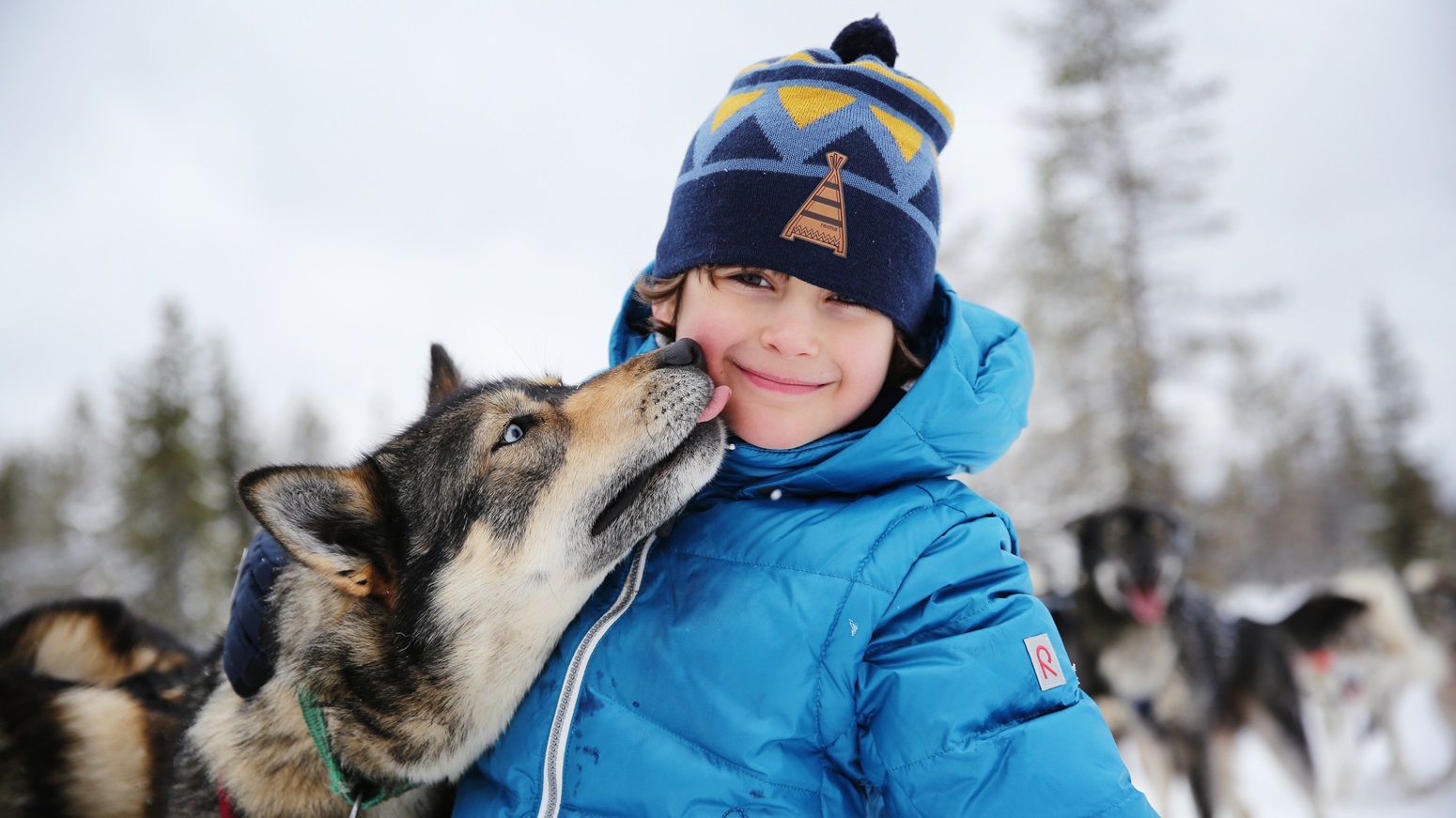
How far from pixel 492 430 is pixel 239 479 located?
2.12 ft

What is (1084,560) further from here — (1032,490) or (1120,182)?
(1120,182)

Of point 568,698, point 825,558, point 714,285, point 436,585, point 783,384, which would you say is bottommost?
point 568,698

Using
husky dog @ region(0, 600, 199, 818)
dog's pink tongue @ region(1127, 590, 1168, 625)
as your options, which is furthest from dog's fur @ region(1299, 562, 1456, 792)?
husky dog @ region(0, 600, 199, 818)

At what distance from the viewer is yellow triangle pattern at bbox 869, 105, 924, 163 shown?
6.93 feet

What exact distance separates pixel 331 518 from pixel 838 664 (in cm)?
137

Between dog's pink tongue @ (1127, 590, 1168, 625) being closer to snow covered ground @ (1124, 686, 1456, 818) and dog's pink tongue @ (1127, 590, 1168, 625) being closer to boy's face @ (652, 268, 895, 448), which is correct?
snow covered ground @ (1124, 686, 1456, 818)

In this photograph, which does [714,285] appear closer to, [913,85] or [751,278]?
[751,278]

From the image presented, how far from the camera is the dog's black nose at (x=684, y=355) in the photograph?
2.07 m

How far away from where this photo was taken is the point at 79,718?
251 centimetres

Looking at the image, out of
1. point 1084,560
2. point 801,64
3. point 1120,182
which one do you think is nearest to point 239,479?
point 801,64

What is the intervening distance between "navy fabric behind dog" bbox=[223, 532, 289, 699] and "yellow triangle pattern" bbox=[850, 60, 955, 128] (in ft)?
7.36

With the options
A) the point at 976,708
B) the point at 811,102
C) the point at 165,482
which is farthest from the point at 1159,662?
the point at 165,482

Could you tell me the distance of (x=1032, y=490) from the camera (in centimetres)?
1953

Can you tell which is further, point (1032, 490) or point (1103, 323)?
point (1032, 490)
